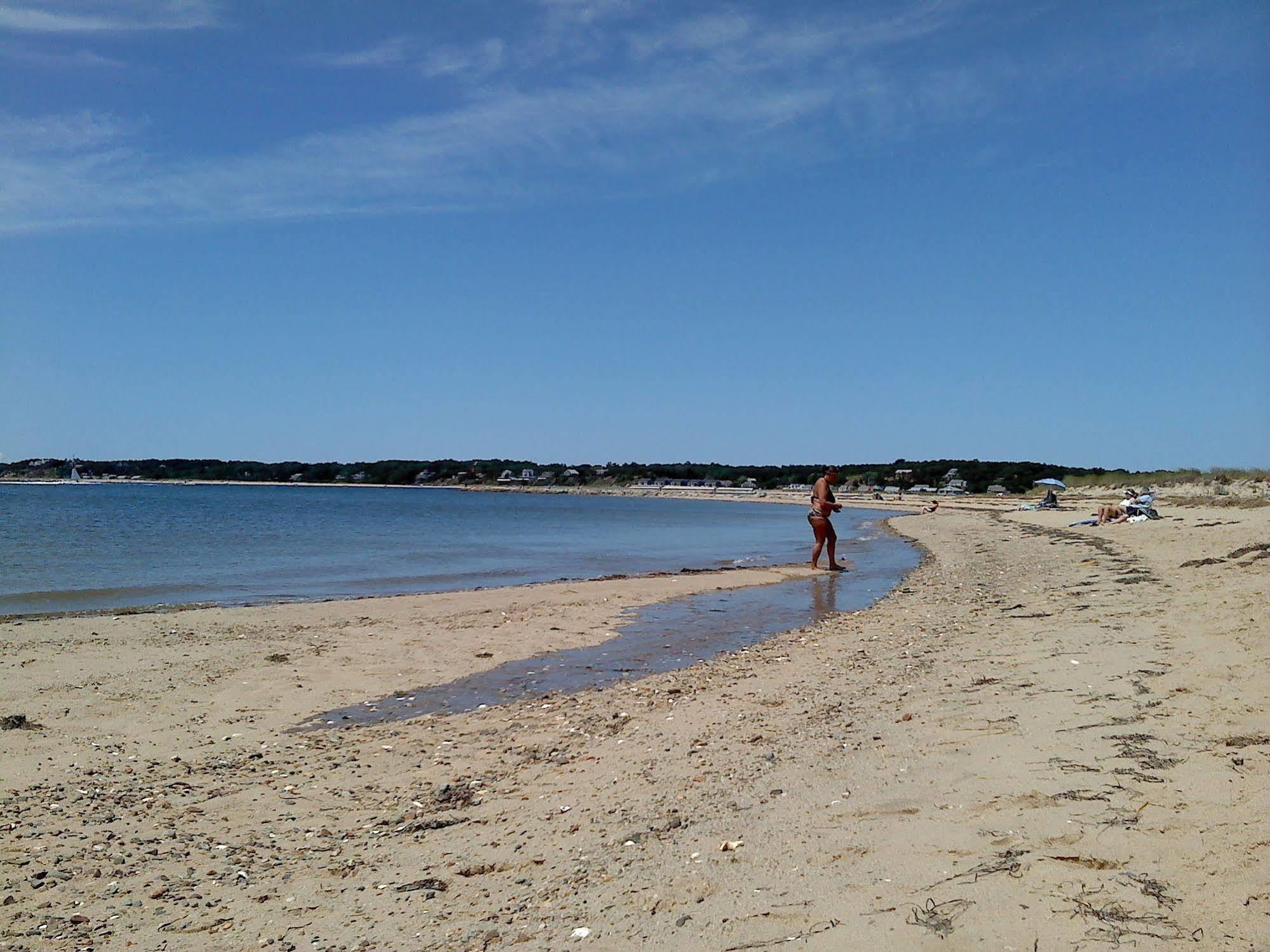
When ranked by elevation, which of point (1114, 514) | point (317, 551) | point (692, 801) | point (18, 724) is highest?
point (1114, 514)

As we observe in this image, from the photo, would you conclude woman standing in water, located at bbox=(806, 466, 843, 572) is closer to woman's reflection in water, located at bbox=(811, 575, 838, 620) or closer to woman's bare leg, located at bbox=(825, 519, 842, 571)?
woman's bare leg, located at bbox=(825, 519, 842, 571)

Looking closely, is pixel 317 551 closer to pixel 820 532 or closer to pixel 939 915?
pixel 820 532

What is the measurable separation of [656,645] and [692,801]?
725cm

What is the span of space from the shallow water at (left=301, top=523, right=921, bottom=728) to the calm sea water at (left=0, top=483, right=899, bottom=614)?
681 centimetres

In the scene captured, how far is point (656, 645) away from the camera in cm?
1261

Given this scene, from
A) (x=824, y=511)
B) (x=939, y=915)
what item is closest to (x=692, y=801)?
(x=939, y=915)

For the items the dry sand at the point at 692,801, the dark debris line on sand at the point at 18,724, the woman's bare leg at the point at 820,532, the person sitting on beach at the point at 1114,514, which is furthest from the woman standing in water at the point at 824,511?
the dark debris line on sand at the point at 18,724

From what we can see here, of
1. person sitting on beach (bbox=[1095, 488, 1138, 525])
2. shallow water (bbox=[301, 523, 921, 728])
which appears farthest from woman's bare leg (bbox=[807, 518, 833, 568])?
person sitting on beach (bbox=[1095, 488, 1138, 525])

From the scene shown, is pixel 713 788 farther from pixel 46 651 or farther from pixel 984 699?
pixel 46 651

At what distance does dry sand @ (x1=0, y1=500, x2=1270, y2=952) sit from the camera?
11.6 ft

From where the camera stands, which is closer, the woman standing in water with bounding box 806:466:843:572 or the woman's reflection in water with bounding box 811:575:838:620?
the woman's reflection in water with bounding box 811:575:838:620

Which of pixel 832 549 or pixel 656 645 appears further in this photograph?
pixel 832 549

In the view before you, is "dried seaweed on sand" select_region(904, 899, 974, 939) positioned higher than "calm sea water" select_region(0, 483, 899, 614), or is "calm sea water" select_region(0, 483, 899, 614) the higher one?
"dried seaweed on sand" select_region(904, 899, 974, 939)

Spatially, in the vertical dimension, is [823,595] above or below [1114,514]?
below
